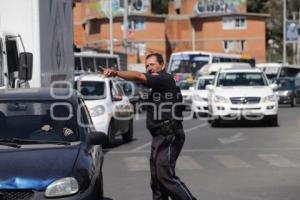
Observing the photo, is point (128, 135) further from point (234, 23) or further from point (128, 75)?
point (234, 23)

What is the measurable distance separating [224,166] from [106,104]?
419cm

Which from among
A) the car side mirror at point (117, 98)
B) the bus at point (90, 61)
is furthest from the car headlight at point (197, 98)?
the bus at point (90, 61)

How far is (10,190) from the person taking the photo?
636 centimetres

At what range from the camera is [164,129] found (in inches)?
311

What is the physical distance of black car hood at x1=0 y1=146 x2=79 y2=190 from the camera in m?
6.42

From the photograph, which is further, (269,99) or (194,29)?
(194,29)

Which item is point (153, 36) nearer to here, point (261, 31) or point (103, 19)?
point (103, 19)

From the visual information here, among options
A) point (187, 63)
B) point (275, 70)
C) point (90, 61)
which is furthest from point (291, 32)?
point (90, 61)

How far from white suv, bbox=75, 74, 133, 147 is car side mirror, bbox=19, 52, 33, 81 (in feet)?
16.2

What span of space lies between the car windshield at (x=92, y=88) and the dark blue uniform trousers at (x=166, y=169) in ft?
29.8

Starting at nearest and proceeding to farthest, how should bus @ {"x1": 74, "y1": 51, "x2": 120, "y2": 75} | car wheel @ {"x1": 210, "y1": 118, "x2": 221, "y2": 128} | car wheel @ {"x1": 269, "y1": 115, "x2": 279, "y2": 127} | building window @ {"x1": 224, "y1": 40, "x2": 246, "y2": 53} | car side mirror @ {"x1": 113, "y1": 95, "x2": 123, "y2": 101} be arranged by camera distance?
car side mirror @ {"x1": 113, "y1": 95, "x2": 123, "y2": 101} → car wheel @ {"x1": 269, "y1": 115, "x2": 279, "y2": 127} → car wheel @ {"x1": 210, "y1": 118, "x2": 221, "y2": 128} → bus @ {"x1": 74, "y1": 51, "x2": 120, "y2": 75} → building window @ {"x1": 224, "y1": 40, "x2": 246, "y2": 53}

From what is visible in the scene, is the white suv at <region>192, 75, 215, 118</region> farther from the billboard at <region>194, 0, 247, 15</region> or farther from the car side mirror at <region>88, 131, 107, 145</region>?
the billboard at <region>194, 0, 247, 15</region>

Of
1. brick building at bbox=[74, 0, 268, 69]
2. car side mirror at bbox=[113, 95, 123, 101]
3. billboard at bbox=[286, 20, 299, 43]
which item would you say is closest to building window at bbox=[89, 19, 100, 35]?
brick building at bbox=[74, 0, 268, 69]

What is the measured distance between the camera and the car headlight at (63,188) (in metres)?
6.43
